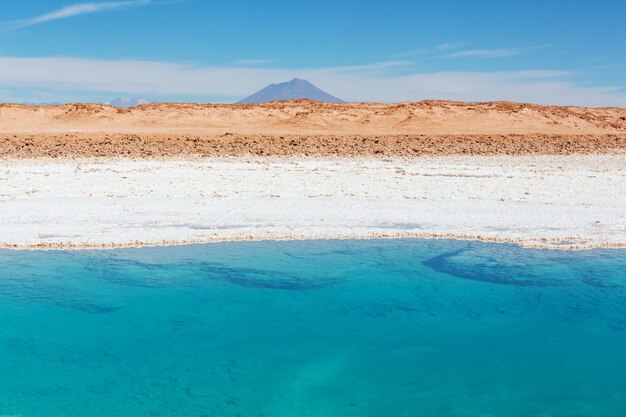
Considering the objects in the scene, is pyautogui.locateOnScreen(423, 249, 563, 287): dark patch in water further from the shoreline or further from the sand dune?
the sand dune

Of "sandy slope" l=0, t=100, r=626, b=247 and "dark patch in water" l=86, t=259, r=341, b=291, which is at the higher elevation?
"sandy slope" l=0, t=100, r=626, b=247

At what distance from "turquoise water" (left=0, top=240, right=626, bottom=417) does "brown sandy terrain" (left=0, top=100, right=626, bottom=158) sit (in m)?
11.5

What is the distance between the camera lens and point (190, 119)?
98.3 ft

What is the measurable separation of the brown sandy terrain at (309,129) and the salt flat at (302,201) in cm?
242

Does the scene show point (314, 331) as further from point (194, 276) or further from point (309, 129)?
point (309, 129)

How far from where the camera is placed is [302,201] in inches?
497

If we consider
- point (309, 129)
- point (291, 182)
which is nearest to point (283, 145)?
point (309, 129)

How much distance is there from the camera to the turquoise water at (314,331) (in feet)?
17.4

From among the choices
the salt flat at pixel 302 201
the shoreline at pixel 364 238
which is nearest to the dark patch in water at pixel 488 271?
the shoreline at pixel 364 238

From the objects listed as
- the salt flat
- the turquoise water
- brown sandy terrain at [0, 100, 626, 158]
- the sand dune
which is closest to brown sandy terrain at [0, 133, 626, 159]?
brown sandy terrain at [0, 100, 626, 158]

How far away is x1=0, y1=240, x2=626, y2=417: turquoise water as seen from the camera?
531 centimetres

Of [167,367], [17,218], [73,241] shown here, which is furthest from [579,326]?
[17,218]

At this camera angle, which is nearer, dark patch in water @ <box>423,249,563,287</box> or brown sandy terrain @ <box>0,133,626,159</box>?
dark patch in water @ <box>423,249,563,287</box>

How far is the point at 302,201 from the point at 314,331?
6056mm
